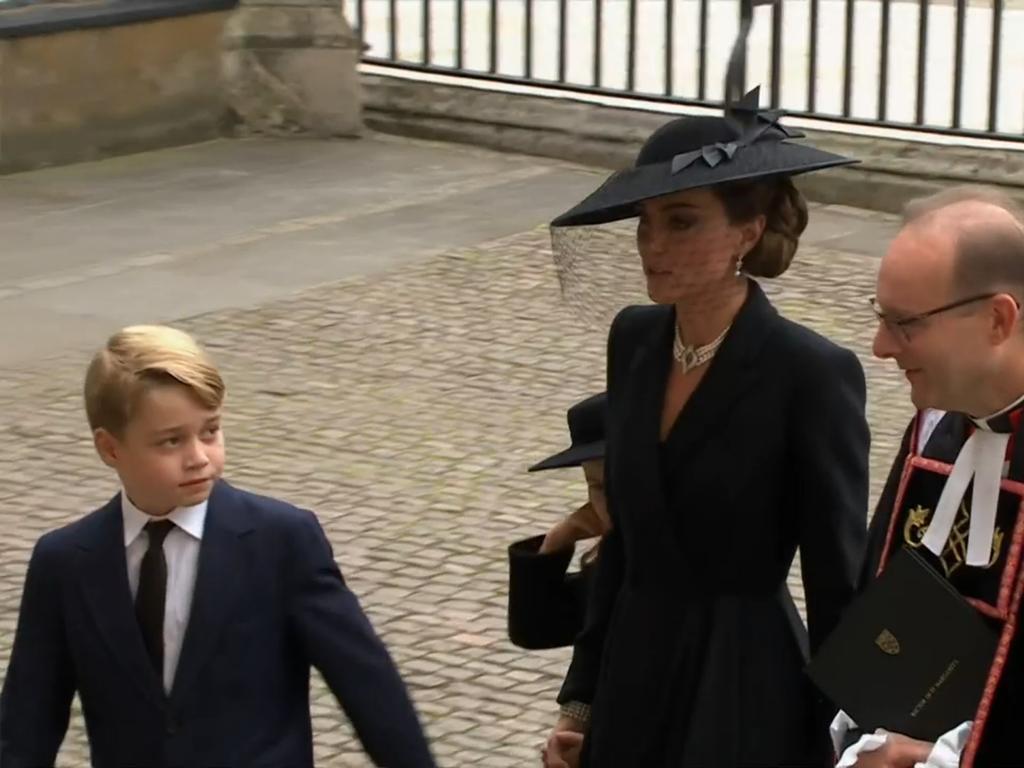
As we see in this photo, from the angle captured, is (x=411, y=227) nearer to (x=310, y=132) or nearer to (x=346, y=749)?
(x=310, y=132)

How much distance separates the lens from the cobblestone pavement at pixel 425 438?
226 inches

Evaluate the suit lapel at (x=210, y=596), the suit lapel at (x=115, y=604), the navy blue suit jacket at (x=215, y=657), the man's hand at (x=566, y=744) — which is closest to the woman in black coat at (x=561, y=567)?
the man's hand at (x=566, y=744)

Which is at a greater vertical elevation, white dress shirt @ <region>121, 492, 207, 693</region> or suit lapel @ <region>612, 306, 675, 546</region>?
suit lapel @ <region>612, 306, 675, 546</region>

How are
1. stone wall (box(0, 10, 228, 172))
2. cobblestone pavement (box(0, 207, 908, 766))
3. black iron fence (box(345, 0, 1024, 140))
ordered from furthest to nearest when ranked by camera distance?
stone wall (box(0, 10, 228, 172)), black iron fence (box(345, 0, 1024, 140)), cobblestone pavement (box(0, 207, 908, 766))

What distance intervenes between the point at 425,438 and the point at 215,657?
4.32m

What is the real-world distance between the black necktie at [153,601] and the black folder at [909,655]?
95 centimetres

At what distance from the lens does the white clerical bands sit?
2.96 meters

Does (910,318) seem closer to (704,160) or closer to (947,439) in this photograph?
(947,439)

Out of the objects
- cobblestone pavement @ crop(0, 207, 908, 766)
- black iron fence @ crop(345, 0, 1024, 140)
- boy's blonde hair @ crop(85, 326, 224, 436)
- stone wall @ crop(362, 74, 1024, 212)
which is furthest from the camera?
black iron fence @ crop(345, 0, 1024, 140)

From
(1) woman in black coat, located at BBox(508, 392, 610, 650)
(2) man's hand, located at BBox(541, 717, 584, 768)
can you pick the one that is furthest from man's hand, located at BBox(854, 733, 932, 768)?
(1) woman in black coat, located at BBox(508, 392, 610, 650)

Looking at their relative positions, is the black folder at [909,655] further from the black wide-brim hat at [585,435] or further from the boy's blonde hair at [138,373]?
the boy's blonde hair at [138,373]

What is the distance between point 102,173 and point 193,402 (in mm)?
9038

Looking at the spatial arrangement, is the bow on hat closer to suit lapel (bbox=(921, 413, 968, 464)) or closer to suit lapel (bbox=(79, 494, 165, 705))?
suit lapel (bbox=(921, 413, 968, 464))

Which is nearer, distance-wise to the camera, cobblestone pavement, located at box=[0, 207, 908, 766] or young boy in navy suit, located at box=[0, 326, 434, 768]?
young boy in navy suit, located at box=[0, 326, 434, 768]
